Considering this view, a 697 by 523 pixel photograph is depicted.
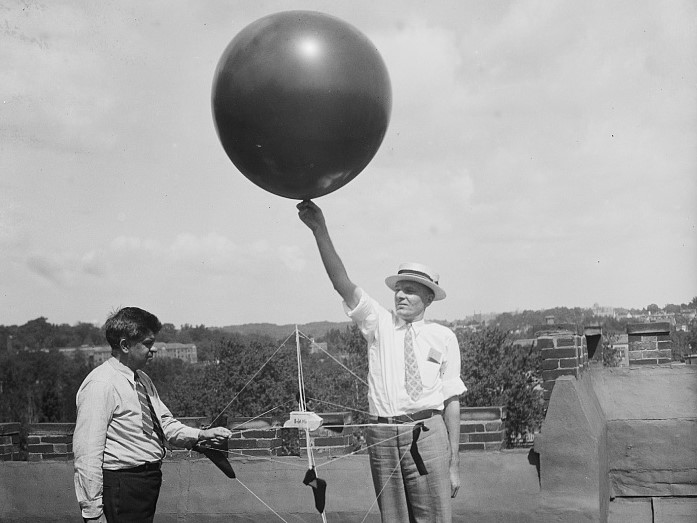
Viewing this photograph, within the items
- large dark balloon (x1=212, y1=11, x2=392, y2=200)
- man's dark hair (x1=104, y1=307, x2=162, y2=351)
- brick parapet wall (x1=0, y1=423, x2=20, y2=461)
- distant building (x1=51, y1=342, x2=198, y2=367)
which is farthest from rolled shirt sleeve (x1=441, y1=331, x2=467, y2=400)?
distant building (x1=51, y1=342, x2=198, y2=367)

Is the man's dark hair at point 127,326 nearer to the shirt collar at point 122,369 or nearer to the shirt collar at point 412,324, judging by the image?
the shirt collar at point 122,369

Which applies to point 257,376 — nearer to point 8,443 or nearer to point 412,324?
point 8,443

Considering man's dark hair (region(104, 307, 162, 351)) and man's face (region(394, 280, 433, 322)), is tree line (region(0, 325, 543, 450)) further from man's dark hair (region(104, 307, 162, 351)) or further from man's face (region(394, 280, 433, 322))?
man's dark hair (region(104, 307, 162, 351))

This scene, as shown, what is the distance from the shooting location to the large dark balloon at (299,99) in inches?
125

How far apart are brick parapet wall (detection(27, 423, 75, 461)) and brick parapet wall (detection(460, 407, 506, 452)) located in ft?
8.08

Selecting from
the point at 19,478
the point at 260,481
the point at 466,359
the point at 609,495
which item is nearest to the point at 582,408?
the point at 609,495

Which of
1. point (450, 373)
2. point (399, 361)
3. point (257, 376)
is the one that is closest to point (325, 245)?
point (399, 361)

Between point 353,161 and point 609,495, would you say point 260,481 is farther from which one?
point 353,161

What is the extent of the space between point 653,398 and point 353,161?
2.99m

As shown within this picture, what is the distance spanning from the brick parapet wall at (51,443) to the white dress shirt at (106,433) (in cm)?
230

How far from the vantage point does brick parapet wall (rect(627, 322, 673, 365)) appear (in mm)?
5586

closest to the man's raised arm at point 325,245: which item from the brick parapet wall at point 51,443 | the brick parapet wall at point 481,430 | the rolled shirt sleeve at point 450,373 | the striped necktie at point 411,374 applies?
the striped necktie at point 411,374

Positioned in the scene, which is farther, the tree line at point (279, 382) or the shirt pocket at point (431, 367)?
the tree line at point (279, 382)

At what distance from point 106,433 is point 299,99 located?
143 cm
